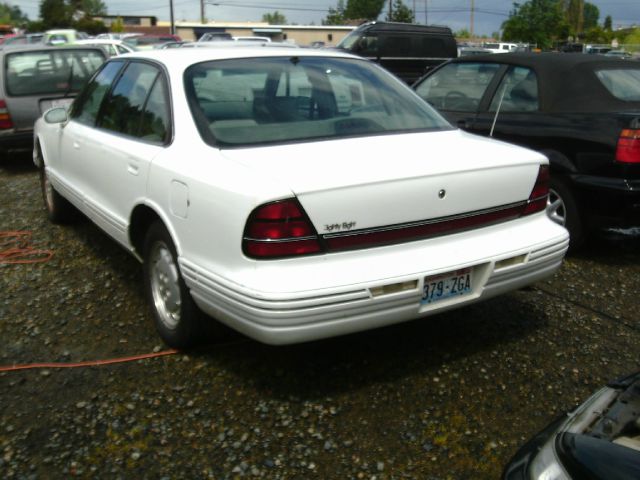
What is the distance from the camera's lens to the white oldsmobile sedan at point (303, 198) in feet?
9.29

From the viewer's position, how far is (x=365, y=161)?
309 cm

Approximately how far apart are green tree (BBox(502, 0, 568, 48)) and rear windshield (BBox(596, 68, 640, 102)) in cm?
5945

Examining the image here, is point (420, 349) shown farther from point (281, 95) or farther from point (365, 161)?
point (281, 95)

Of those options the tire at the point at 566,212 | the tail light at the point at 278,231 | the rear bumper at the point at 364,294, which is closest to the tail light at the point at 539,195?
the rear bumper at the point at 364,294

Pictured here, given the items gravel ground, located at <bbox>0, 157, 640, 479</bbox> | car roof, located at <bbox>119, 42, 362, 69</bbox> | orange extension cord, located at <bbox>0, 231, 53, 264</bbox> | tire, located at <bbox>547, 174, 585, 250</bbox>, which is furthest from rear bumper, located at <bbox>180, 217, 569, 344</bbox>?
orange extension cord, located at <bbox>0, 231, 53, 264</bbox>

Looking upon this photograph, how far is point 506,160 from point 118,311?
2467 mm

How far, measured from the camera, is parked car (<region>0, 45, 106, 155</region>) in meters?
8.82

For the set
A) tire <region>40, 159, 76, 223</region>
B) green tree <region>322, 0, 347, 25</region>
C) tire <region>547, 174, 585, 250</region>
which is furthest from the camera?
green tree <region>322, 0, 347, 25</region>

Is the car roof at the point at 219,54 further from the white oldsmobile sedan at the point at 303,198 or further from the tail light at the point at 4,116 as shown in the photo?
the tail light at the point at 4,116

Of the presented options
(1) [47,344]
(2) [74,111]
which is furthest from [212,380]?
(2) [74,111]

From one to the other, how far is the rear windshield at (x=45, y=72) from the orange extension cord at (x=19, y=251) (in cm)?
349

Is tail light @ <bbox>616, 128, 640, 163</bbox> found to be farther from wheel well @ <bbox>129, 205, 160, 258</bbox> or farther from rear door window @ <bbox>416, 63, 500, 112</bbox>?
wheel well @ <bbox>129, 205, 160, 258</bbox>

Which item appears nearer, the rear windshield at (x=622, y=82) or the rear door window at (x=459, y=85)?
the rear windshield at (x=622, y=82)

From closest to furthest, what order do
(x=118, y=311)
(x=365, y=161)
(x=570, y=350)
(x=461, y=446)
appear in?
(x=461, y=446) < (x=365, y=161) < (x=570, y=350) < (x=118, y=311)
